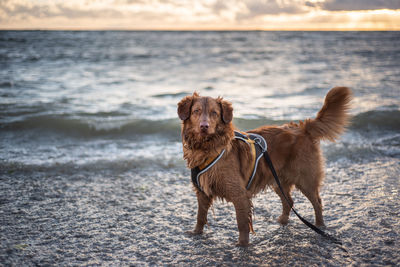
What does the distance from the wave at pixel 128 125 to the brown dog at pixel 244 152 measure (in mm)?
5495

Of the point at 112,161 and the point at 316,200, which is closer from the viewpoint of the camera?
the point at 316,200

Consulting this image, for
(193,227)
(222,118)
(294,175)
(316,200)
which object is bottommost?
(193,227)

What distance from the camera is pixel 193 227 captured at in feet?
14.4

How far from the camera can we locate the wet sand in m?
3.60

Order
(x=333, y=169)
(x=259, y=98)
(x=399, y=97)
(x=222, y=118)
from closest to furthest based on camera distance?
(x=222, y=118)
(x=333, y=169)
(x=399, y=97)
(x=259, y=98)

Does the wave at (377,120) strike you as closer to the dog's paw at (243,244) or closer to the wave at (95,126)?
the wave at (95,126)

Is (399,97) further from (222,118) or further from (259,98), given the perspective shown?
(222,118)

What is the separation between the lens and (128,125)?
1014 centimetres

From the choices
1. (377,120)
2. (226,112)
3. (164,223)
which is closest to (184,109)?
(226,112)

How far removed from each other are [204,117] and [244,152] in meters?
0.73

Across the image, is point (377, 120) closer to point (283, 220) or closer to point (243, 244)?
point (283, 220)

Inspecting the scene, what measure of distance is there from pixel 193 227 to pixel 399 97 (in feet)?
44.2

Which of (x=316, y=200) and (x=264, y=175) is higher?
(x=264, y=175)

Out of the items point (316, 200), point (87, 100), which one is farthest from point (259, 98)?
point (316, 200)
